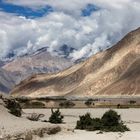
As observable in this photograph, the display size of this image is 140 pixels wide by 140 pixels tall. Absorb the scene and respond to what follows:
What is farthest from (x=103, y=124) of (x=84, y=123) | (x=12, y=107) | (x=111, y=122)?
(x=12, y=107)

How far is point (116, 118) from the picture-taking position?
3950 centimetres

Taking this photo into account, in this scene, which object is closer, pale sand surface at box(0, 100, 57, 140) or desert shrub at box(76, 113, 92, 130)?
pale sand surface at box(0, 100, 57, 140)

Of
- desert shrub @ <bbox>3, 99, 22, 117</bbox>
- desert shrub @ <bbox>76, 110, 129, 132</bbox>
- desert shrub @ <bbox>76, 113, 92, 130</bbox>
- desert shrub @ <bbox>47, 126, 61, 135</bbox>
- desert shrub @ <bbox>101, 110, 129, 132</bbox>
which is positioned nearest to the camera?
desert shrub @ <bbox>47, 126, 61, 135</bbox>

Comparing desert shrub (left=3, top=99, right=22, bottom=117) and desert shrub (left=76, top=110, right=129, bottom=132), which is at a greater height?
desert shrub (left=3, top=99, right=22, bottom=117)

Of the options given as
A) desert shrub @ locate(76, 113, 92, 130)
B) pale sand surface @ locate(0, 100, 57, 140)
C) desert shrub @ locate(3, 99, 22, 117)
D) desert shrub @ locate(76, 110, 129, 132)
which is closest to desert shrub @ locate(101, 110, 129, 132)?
desert shrub @ locate(76, 110, 129, 132)

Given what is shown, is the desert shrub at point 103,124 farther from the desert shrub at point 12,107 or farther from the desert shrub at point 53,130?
the desert shrub at point 12,107

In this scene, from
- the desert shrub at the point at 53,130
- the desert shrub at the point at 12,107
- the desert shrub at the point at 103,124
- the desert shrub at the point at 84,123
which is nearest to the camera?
the desert shrub at the point at 53,130

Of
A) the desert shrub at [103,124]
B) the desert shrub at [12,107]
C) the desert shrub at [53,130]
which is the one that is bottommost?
the desert shrub at [53,130]

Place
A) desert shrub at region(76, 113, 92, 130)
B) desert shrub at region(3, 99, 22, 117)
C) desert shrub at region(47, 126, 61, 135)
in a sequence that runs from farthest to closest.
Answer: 1. desert shrub at region(3, 99, 22, 117)
2. desert shrub at region(76, 113, 92, 130)
3. desert shrub at region(47, 126, 61, 135)

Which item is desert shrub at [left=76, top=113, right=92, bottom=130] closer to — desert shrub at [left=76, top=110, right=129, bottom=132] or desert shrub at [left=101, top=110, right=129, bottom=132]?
desert shrub at [left=76, top=110, right=129, bottom=132]

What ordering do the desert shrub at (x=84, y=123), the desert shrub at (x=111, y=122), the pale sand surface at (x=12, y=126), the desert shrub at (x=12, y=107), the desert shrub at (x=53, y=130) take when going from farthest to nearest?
the desert shrub at (x=12, y=107), the desert shrub at (x=84, y=123), the desert shrub at (x=111, y=122), the desert shrub at (x=53, y=130), the pale sand surface at (x=12, y=126)

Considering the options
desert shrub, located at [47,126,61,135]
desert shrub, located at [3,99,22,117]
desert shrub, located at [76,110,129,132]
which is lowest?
desert shrub, located at [47,126,61,135]

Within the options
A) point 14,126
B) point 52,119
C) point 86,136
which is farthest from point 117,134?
point 52,119

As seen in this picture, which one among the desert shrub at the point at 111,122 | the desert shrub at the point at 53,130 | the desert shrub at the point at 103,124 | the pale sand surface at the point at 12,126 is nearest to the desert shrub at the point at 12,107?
the pale sand surface at the point at 12,126
